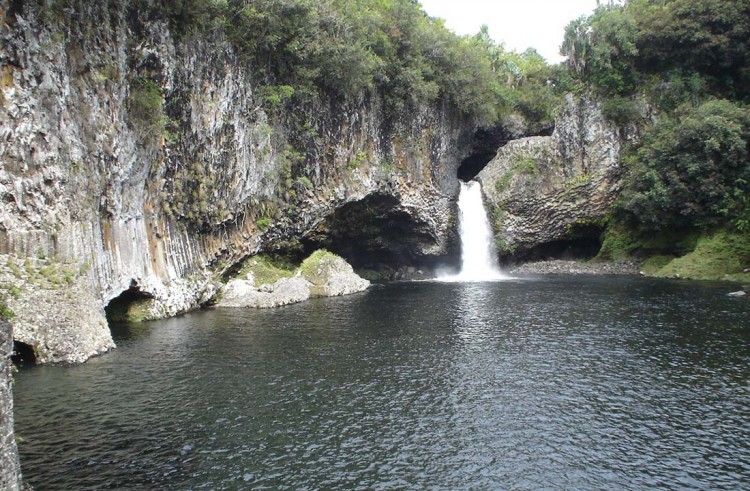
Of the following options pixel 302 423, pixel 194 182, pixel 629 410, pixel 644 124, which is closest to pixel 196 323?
pixel 194 182

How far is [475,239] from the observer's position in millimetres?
49375

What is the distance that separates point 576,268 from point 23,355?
43.3 m

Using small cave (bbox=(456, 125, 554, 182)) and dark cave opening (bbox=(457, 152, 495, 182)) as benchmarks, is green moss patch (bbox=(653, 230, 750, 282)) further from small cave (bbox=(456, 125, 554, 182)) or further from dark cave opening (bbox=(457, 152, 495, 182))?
dark cave opening (bbox=(457, 152, 495, 182))

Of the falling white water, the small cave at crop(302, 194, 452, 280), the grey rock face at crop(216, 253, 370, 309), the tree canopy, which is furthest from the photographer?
the falling white water

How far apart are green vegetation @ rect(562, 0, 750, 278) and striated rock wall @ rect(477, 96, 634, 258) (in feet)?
4.98

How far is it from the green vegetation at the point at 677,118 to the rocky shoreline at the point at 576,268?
1.21 metres

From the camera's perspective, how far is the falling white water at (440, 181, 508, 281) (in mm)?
49281

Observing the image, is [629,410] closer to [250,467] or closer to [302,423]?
[302,423]

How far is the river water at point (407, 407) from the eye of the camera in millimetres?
10305

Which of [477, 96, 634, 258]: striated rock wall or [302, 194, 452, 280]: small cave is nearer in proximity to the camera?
[302, 194, 452, 280]: small cave

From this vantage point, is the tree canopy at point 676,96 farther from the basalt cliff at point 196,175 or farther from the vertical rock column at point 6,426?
the vertical rock column at point 6,426

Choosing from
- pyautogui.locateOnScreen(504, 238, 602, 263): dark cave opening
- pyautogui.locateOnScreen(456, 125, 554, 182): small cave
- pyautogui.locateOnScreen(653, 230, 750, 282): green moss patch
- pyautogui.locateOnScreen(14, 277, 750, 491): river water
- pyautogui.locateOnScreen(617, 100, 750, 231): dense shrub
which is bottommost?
pyautogui.locateOnScreen(14, 277, 750, 491): river water

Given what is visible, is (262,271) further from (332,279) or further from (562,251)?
(562,251)

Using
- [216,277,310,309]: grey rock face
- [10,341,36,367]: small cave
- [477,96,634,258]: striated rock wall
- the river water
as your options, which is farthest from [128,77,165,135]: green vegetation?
[477,96,634,258]: striated rock wall
